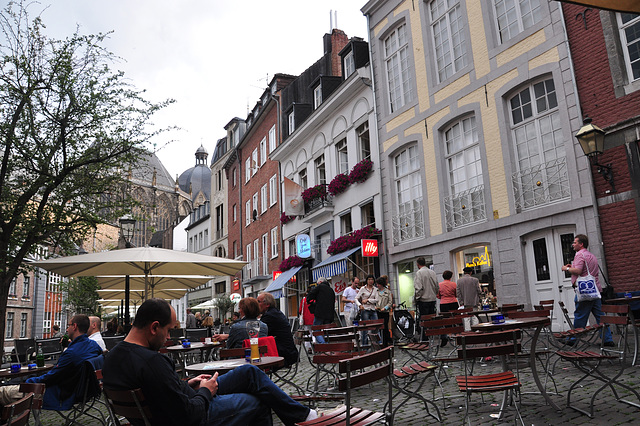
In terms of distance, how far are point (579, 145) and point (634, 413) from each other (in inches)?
290

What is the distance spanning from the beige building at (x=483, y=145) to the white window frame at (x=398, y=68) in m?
0.04

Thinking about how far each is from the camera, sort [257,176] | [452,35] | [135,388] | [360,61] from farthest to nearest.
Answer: [257,176] → [360,61] → [452,35] → [135,388]

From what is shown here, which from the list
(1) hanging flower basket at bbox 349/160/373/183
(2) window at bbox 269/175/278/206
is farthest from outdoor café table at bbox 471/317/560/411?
(2) window at bbox 269/175/278/206

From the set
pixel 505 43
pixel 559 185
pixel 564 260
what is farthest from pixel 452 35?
pixel 564 260

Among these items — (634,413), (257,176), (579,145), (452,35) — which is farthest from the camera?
(257,176)

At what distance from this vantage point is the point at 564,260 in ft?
37.4

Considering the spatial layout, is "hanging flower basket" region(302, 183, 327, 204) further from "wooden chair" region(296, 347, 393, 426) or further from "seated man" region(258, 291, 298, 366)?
"wooden chair" region(296, 347, 393, 426)

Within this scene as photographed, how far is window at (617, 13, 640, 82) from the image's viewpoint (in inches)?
407

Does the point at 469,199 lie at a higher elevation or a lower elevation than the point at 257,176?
lower

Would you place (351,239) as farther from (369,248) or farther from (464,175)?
(464,175)

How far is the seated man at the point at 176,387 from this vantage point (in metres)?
3.21

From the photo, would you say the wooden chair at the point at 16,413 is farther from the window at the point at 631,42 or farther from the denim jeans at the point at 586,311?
the window at the point at 631,42

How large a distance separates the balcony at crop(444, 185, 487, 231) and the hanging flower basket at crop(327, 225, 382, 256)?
3335mm

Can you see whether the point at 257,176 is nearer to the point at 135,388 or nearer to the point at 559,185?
the point at 559,185
